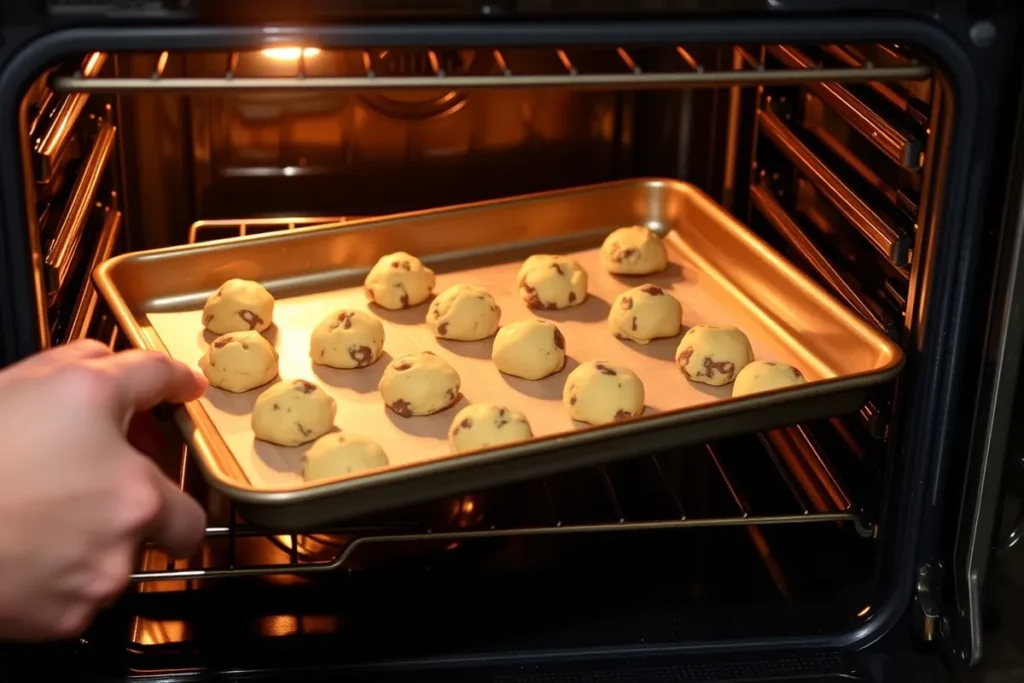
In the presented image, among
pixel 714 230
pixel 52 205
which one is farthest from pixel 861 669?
pixel 52 205

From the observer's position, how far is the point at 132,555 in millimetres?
868

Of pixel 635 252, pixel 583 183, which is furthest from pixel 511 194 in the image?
pixel 635 252

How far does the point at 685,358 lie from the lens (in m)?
1.39

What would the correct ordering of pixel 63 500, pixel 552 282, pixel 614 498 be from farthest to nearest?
pixel 552 282 → pixel 614 498 → pixel 63 500

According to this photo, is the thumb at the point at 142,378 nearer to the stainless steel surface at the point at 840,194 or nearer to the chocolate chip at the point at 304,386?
the chocolate chip at the point at 304,386

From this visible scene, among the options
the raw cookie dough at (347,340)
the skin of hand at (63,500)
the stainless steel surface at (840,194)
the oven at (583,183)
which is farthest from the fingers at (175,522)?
the stainless steel surface at (840,194)

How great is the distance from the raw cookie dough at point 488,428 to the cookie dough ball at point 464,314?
188 millimetres

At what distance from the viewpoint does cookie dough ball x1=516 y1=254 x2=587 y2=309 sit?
1495mm

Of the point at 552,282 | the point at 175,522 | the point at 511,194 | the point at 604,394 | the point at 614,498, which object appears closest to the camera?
the point at 175,522

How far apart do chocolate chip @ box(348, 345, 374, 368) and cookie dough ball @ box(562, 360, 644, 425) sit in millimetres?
227

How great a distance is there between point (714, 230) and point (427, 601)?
0.57 m

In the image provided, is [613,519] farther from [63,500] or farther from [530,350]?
[63,500]

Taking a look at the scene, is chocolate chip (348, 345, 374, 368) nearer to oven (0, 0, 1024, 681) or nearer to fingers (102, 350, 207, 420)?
oven (0, 0, 1024, 681)

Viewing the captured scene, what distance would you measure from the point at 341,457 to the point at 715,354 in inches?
16.3
